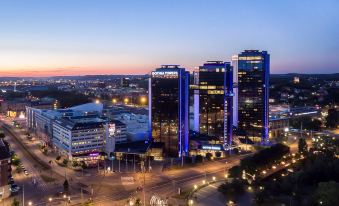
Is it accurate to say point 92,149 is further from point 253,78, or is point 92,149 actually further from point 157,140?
point 253,78

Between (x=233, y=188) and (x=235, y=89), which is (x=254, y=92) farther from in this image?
(x=233, y=188)

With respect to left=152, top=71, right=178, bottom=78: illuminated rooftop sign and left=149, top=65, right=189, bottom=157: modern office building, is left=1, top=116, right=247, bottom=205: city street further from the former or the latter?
left=152, top=71, right=178, bottom=78: illuminated rooftop sign

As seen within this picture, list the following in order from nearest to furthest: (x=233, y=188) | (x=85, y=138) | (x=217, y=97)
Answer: (x=233, y=188) < (x=85, y=138) < (x=217, y=97)

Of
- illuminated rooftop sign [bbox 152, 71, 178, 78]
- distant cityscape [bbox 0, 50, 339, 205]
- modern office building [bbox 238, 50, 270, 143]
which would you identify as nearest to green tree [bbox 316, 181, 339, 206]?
distant cityscape [bbox 0, 50, 339, 205]

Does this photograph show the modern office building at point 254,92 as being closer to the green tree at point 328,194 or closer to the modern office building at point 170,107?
the modern office building at point 170,107

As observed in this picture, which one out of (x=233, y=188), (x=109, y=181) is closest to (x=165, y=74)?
(x=109, y=181)

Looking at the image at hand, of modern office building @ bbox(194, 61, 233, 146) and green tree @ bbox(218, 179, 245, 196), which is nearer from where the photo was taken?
green tree @ bbox(218, 179, 245, 196)
